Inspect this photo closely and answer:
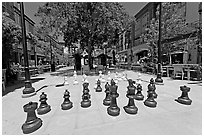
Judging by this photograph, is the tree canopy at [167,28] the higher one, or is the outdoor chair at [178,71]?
the tree canopy at [167,28]

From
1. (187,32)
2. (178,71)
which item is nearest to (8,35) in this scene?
(178,71)

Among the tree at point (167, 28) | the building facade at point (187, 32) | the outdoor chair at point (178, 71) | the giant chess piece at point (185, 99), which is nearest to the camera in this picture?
the giant chess piece at point (185, 99)

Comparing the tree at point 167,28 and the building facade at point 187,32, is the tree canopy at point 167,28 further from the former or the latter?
the building facade at point 187,32

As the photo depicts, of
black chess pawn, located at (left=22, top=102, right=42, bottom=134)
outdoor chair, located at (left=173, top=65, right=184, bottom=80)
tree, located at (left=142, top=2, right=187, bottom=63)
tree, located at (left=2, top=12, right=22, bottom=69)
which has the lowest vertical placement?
black chess pawn, located at (left=22, top=102, right=42, bottom=134)

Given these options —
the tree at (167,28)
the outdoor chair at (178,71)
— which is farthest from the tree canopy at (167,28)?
the outdoor chair at (178,71)

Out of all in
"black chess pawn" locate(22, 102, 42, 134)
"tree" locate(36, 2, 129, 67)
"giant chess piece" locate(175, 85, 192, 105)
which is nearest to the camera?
"black chess pawn" locate(22, 102, 42, 134)

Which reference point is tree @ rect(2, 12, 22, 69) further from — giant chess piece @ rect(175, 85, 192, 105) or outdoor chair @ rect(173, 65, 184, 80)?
outdoor chair @ rect(173, 65, 184, 80)

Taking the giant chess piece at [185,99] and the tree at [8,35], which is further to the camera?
the tree at [8,35]

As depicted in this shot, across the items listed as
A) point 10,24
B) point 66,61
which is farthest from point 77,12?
point 66,61

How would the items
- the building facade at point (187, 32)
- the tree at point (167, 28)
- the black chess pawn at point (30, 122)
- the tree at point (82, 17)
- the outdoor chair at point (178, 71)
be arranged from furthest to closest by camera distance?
1. the tree at point (167, 28)
2. the tree at point (82, 17)
3. the building facade at point (187, 32)
4. the outdoor chair at point (178, 71)
5. the black chess pawn at point (30, 122)

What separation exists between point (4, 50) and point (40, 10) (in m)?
5.97

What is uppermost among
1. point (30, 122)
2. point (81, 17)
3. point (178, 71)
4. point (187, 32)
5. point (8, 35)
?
point (81, 17)

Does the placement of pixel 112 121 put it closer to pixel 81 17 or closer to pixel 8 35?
pixel 8 35

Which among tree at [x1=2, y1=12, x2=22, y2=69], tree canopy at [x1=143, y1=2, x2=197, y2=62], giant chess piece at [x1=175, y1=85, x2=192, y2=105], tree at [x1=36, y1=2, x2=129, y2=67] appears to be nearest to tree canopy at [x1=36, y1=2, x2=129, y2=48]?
tree at [x1=36, y1=2, x2=129, y2=67]
